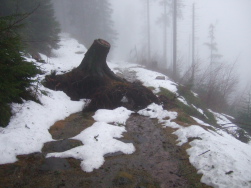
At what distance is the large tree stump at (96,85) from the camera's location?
27.0 feet

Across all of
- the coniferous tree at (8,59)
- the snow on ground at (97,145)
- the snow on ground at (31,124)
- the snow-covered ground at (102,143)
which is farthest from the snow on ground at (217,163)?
the coniferous tree at (8,59)

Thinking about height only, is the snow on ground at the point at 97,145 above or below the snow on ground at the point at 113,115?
above

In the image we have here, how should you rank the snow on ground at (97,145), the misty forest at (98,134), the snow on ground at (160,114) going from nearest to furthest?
the misty forest at (98,134) < the snow on ground at (97,145) < the snow on ground at (160,114)

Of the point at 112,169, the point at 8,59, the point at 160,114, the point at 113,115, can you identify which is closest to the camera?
the point at 112,169

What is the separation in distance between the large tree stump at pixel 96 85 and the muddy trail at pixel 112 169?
2.81 meters

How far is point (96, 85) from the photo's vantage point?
8.66 m

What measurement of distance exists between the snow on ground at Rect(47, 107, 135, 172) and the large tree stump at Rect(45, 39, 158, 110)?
169 centimetres

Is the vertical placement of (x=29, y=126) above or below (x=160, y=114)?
above

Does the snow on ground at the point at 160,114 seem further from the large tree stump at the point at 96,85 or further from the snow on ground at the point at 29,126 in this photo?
the snow on ground at the point at 29,126

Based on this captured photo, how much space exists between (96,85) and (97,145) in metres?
4.17

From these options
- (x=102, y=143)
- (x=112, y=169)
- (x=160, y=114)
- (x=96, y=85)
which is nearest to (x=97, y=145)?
(x=102, y=143)

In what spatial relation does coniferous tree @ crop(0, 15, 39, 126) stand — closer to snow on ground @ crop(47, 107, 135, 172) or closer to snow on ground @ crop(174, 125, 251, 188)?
snow on ground @ crop(47, 107, 135, 172)

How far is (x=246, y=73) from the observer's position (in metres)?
53.7

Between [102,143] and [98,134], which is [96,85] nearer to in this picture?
[98,134]
